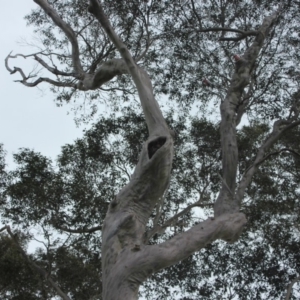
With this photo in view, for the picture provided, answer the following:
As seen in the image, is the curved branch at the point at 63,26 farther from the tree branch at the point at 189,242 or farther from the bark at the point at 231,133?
the tree branch at the point at 189,242

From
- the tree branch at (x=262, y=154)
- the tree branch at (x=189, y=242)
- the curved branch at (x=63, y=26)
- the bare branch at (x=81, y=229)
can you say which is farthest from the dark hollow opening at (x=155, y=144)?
the bare branch at (x=81, y=229)

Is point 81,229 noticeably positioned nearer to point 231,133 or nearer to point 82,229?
point 82,229

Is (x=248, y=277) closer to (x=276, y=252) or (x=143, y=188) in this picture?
(x=276, y=252)

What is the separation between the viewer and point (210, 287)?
418 inches

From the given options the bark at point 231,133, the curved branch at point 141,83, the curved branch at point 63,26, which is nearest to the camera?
the curved branch at point 141,83

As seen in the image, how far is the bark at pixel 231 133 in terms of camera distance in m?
6.12

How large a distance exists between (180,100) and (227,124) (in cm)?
461

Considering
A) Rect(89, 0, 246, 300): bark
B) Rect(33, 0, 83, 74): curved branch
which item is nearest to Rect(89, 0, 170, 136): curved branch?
Rect(89, 0, 246, 300): bark

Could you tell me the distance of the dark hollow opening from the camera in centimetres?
564

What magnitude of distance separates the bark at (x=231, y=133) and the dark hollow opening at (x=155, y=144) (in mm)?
1019

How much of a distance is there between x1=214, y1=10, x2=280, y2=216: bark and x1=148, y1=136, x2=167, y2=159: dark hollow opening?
3.34 ft

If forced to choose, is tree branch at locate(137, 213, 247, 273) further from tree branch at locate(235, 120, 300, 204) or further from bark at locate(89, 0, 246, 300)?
tree branch at locate(235, 120, 300, 204)

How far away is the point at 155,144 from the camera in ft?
18.6

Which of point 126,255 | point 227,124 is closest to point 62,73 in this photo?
point 227,124
